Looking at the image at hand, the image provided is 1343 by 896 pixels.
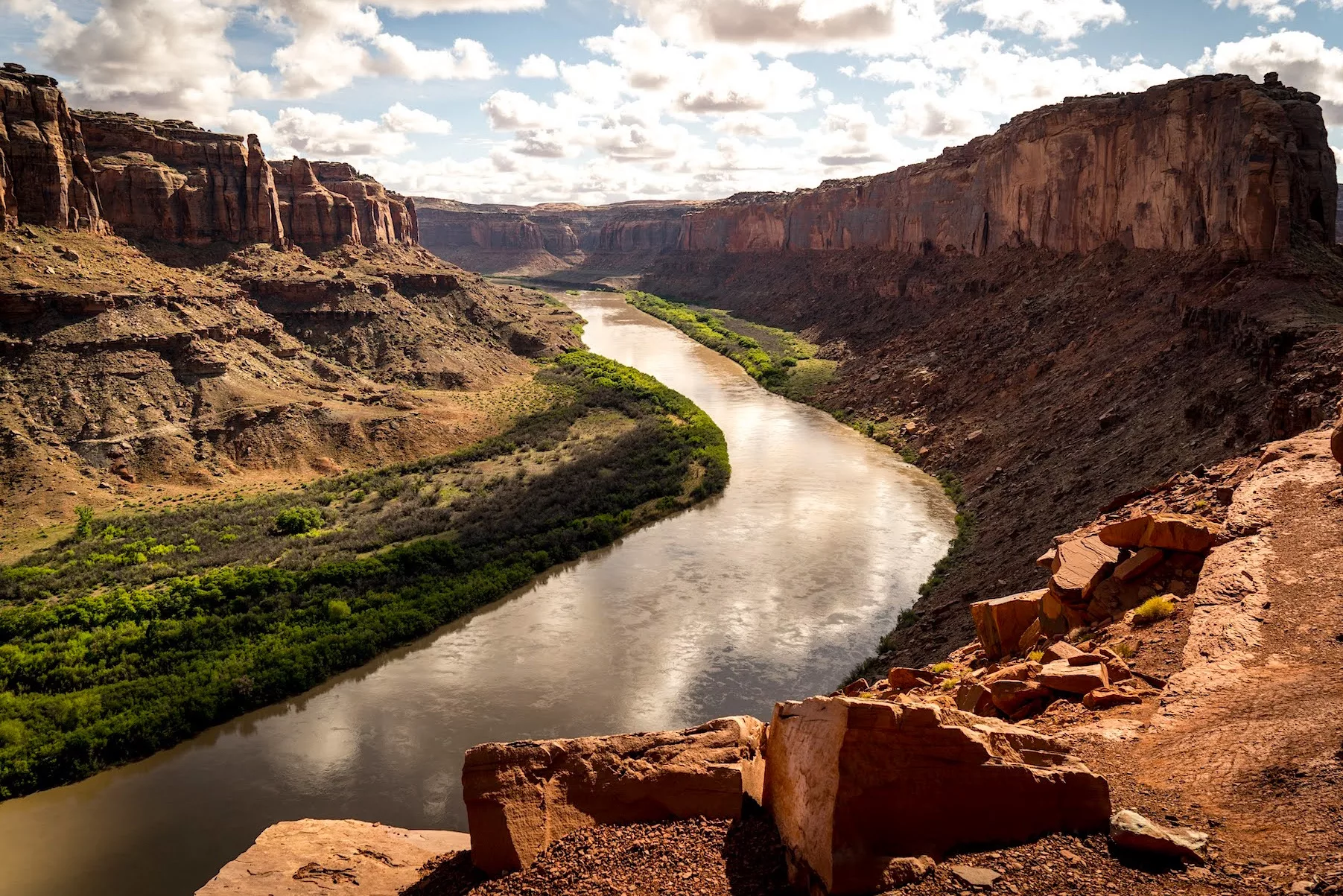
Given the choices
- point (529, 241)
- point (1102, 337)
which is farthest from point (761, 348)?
point (529, 241)

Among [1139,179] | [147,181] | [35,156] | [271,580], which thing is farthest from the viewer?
[147,181]

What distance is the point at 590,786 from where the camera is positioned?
10078mm

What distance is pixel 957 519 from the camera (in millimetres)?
32781

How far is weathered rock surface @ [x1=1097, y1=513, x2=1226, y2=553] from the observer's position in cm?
1461

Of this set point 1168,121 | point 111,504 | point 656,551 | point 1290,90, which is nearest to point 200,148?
point 111,504

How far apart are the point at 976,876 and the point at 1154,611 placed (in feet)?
24.7

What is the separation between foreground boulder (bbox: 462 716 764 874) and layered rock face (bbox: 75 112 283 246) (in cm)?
5109

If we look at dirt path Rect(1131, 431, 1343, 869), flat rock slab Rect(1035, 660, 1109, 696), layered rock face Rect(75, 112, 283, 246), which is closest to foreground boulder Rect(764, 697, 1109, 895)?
dirt path Rect(1131, 431, 1343, 869)

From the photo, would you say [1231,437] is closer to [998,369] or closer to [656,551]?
[656,551]

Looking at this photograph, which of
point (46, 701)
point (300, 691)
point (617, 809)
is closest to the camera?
point (617, 809)

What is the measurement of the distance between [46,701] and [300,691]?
5460 mm

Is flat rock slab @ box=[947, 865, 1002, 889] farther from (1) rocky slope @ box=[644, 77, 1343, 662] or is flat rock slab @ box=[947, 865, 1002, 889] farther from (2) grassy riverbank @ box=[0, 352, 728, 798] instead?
(2) grassy riverbank @ box=[0, 352, 728, 798]

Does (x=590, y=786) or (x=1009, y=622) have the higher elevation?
(x=590, y=786)

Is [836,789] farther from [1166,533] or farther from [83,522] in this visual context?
[83,522]
